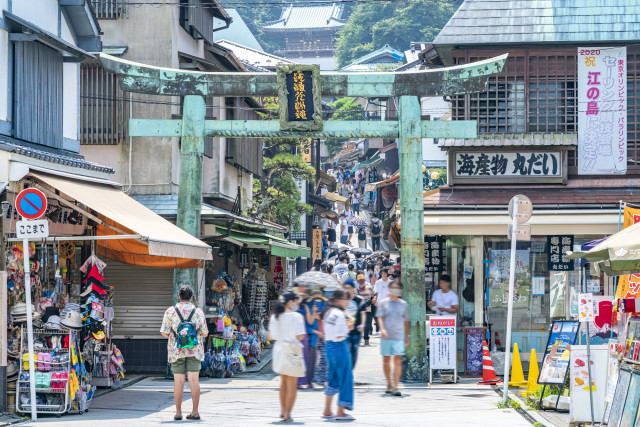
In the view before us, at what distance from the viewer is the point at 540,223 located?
1853 centimetres

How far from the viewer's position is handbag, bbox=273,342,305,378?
38.2ft

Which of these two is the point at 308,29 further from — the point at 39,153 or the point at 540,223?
the point at 39,153

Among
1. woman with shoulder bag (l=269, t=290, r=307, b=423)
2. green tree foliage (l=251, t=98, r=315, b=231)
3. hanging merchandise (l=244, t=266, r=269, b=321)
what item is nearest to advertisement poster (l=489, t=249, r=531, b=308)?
hanging merchandise (l=244, t=266, r=269, b=321)

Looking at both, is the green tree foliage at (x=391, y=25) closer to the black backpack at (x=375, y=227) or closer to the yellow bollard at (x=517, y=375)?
the black backpack at (x=375, y=227)

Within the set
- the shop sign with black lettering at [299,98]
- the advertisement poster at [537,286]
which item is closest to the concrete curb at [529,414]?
the advertisement poster at [537,286]

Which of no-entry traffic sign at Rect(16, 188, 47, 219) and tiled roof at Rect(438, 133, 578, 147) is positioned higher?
tiled roof at Rect(438, 133, 578, 147)

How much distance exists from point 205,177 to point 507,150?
7.95m

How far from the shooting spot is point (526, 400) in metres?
14.4

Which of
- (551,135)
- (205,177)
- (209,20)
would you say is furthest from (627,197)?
(209,20)

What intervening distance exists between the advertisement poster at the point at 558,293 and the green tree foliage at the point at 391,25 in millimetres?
59008

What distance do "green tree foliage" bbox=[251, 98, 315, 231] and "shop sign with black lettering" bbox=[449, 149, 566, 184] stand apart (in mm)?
11933

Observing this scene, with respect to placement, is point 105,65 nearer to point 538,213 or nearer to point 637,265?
point 538,213

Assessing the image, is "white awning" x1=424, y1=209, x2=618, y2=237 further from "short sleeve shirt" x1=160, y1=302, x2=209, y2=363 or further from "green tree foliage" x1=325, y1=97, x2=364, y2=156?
"green tree foliage" x1=325, y1=97, x2=364, y2=156

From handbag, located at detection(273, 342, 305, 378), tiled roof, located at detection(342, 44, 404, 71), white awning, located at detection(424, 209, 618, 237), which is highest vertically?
tiled roof, located at detection(342, 44, 404, 71)
